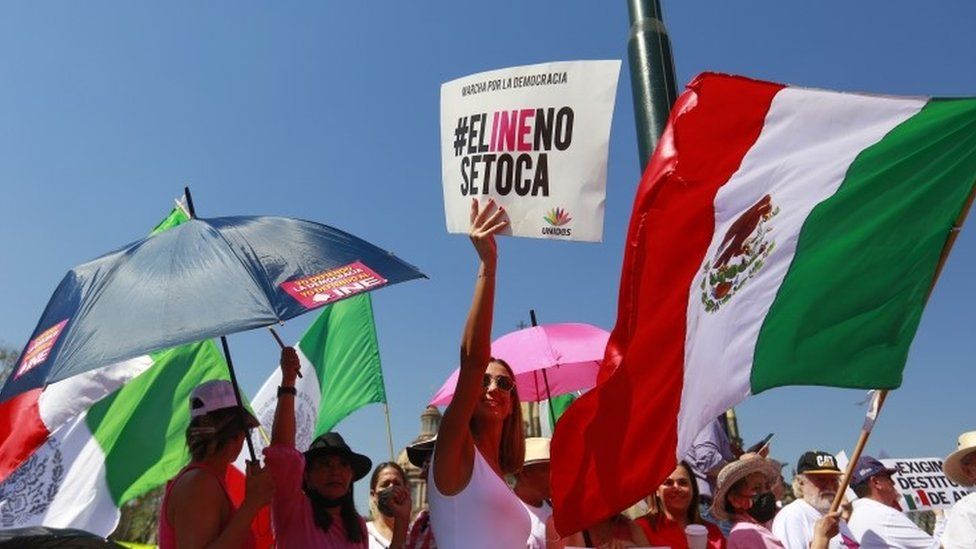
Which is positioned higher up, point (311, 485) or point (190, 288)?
point (190, 288)

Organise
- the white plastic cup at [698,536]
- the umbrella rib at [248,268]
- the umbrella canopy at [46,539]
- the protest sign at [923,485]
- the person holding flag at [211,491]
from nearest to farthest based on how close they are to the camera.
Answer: the umbrella canopy at [46,539] < the person holding flag at [211,491] < the umbrella rib at [248,268] < the white plastic cup at [698,536] < the protest sign at [923,485]

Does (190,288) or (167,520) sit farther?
(190,288)

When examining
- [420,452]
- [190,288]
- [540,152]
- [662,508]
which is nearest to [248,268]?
[190,288]

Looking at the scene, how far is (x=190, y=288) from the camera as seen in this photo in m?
3.03

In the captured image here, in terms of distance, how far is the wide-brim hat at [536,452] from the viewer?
11.9ft

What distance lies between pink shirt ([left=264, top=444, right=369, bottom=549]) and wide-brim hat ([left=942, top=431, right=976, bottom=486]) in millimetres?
3743

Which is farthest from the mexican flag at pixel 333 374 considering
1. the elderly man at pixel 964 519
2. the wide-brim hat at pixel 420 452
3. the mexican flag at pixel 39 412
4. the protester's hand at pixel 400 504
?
the elderly man at pixel 964 519

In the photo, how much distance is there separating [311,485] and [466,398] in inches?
65.2

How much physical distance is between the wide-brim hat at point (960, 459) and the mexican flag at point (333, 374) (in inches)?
177

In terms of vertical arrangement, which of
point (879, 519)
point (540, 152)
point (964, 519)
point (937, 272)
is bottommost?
point (879, 519)

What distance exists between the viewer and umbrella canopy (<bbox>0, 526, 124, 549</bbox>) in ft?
6.77

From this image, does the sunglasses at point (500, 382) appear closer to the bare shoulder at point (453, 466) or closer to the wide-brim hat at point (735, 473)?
the bare shoulder at point (453, 466)

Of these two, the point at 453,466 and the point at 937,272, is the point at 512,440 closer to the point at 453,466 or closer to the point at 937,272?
the point at 453,466

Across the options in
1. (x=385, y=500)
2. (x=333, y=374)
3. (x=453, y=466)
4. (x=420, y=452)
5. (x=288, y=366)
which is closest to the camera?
(x=453, y=466)
